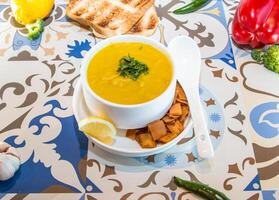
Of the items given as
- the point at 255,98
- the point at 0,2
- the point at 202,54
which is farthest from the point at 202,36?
the point at 0,2

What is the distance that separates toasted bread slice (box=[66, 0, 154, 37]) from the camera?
1243 mm

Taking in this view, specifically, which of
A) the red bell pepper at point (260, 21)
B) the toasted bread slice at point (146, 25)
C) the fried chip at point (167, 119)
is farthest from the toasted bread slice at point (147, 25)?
the fried chip at point (167, 119)

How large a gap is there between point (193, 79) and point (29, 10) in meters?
0.56

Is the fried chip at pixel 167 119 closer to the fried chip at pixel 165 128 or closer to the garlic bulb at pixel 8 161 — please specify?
the fried chip at pixel 165 128

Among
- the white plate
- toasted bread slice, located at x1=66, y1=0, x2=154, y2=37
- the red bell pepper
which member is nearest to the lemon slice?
the white plate

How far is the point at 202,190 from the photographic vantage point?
2.98ft

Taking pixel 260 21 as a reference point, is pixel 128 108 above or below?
below

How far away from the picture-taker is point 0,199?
91 centimetres

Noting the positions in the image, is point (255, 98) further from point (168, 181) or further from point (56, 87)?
point (56, 87)

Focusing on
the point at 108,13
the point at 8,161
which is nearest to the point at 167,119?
the point at 8,161

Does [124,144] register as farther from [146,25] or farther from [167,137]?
[146,25]

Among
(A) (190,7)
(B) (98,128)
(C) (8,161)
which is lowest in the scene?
(C) (8,161)

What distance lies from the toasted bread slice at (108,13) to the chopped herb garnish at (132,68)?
309 millimetres

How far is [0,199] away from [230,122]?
2.00 feet
